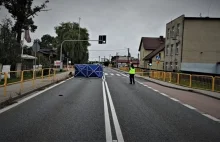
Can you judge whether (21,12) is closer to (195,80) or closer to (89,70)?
(89,70)

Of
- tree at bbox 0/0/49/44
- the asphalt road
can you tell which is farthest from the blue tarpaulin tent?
the asphalt road

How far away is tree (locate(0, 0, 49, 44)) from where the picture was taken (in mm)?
26000

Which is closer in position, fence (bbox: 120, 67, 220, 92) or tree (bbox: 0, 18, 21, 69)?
fence (bbox: 120, 67, 220, 92)

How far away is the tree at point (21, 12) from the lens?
26.0 meters

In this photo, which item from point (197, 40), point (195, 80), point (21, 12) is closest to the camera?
point (195, 80)

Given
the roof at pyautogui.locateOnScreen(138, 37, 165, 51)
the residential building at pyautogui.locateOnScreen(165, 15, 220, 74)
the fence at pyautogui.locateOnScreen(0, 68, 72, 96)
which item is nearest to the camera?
the fence at pyautogui.locateOnScreen(0, 68, 72, 96)

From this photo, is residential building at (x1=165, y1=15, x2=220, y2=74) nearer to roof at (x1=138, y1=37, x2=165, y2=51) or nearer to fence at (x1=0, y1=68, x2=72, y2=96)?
fence at (x1=0, y1=68, x2=72, y2=96)

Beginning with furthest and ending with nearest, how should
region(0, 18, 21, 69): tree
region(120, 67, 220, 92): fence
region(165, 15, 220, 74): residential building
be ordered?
1. region(165, 15, 220, 74): residential building
2. region(0, 18, 21, 69): tree
3. region(120, 67, 220, 92): fence

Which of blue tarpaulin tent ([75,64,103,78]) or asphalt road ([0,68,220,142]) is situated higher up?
blue tarpaulin tent ([75,64,103,78])

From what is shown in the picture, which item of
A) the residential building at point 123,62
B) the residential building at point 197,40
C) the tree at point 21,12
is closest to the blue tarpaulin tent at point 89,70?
the tree at point 21,12

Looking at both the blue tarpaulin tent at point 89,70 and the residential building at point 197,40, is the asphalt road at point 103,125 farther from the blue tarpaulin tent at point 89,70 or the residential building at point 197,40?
the residential building at point 197,40

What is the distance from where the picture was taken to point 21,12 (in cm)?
2631

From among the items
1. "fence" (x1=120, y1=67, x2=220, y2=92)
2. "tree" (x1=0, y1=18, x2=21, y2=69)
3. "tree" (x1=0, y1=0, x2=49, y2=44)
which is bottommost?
"fence" (x1=120, y1=67, x2=220, y2=92)

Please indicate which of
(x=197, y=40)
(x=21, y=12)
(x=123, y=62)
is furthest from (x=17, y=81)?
(x=123, y=62)
